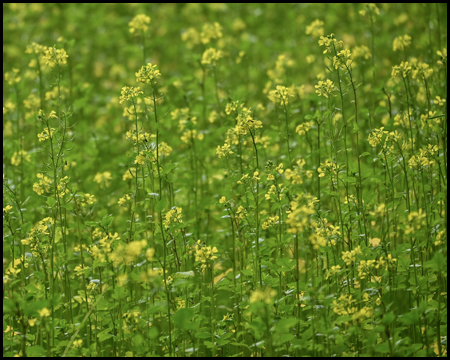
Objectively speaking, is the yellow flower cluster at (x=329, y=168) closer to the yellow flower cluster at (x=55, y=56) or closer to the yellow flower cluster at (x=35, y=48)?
the yellow flower cluster at (x=55, y=56)

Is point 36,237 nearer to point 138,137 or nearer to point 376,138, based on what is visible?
point 138,137

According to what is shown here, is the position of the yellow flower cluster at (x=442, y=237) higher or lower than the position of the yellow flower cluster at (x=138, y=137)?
lower

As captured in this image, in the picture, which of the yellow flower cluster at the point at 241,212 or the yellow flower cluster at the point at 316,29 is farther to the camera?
the yellow flower cluster at the point at 316,29

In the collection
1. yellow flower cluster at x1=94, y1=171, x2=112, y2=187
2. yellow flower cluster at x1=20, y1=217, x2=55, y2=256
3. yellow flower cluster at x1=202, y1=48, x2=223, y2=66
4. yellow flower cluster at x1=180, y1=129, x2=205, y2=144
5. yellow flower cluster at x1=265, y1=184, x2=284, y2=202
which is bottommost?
yellow flower cluster at x1=20, y1=217, x2=55, y2=256

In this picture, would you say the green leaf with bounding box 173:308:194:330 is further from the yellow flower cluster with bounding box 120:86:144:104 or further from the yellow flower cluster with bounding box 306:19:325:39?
the yellow flower cluster with bounding box 306:19:325:39

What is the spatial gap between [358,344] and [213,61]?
2.44 metres

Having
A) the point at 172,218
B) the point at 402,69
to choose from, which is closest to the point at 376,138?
the point at 402,69

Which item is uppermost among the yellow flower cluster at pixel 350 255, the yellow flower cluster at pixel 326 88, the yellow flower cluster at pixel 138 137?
the yellow flower cluster at pixel 326 88

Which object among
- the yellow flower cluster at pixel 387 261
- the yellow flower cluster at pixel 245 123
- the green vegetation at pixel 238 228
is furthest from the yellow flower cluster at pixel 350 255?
the yellow flower cluster at pixel 245 123

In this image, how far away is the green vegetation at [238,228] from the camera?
2467 mm

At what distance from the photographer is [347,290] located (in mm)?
2695

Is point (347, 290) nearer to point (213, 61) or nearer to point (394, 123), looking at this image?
point (394, 123)

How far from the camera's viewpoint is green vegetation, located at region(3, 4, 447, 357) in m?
2.47

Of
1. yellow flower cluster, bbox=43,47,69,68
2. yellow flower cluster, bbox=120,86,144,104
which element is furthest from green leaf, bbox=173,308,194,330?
yellow flower cluster, bbox=43,47,69,68
